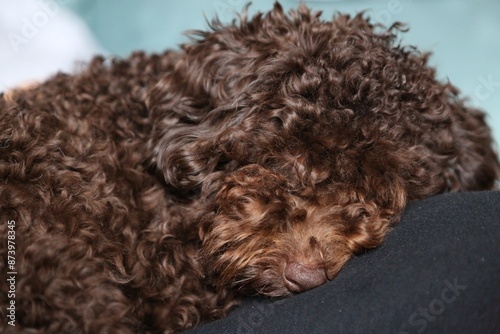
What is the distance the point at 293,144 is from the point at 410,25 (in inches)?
99.8

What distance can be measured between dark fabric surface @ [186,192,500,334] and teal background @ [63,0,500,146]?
2.31m

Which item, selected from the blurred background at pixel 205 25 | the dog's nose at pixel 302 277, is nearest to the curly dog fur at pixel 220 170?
the dog's nose at pixel 302 277

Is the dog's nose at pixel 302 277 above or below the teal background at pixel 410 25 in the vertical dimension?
below

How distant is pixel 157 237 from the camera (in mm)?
2645

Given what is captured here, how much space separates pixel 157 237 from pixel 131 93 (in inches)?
29.0

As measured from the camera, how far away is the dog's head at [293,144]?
91.3 inches

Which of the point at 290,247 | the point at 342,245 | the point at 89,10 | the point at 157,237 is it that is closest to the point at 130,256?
the point at 157,237

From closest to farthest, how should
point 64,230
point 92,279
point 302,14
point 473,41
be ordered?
point 92,279, point 64,230, point 302,14, point 473,41

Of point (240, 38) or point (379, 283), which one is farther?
point (240, 38)

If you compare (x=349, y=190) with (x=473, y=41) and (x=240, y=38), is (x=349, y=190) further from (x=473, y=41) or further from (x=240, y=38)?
(x=473, y=41)

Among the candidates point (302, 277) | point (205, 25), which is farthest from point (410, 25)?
point (302, 277)

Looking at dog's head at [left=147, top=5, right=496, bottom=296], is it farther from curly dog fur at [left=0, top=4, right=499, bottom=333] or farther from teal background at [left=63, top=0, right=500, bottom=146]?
teal background at [left=63, top=0, right=500, bottom=146]

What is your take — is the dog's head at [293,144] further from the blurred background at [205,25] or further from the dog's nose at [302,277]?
the blurred background at [205,25]

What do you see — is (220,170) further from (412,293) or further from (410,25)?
(410,25)
